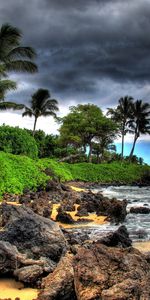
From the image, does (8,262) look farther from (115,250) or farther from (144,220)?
(144,220)

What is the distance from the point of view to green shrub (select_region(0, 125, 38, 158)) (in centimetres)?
3378

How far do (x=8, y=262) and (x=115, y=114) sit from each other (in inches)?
2146

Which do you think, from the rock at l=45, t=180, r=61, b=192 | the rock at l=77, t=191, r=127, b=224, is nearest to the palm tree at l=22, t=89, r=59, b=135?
the rock at l=45, t=180, r=61, b=192

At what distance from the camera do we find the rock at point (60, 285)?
5340mm

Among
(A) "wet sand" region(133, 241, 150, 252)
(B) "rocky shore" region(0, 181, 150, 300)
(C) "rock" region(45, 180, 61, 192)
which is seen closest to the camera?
(B) "rocky shore" region(0, 181, 150, 300)

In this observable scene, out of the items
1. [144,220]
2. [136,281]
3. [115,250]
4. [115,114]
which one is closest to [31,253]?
[115,250]

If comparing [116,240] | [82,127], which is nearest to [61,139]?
[82,127]

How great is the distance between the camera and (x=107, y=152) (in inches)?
2761

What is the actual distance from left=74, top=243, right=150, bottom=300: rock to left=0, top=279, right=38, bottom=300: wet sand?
110 cm

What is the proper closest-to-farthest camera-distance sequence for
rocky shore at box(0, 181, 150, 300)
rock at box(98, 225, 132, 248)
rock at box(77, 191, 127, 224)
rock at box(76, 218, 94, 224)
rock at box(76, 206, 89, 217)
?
rocky shore at box(0, 181, 150, 300) < rock at box(98, 225, 132, 248) < rock at box(76, 218, 94, 224) < rock at box(77, 191, 127, 224) < rock at box(76, 206, 89, 217)

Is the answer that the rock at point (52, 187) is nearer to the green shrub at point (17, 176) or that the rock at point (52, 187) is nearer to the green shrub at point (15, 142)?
the green shrub at point (17, 176)

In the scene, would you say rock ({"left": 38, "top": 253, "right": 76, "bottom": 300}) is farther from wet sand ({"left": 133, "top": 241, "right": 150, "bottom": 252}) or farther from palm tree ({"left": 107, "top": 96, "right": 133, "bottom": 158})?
palm tree ({"left": 107, "top": 96, "right": 133, "bottom": 158})

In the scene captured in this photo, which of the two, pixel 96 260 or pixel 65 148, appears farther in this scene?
pixel 65 148

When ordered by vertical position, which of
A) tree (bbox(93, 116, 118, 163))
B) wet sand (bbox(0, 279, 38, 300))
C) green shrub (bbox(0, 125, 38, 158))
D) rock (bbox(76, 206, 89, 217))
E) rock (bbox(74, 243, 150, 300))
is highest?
tree (bbox(93, 116, 118, 163))
